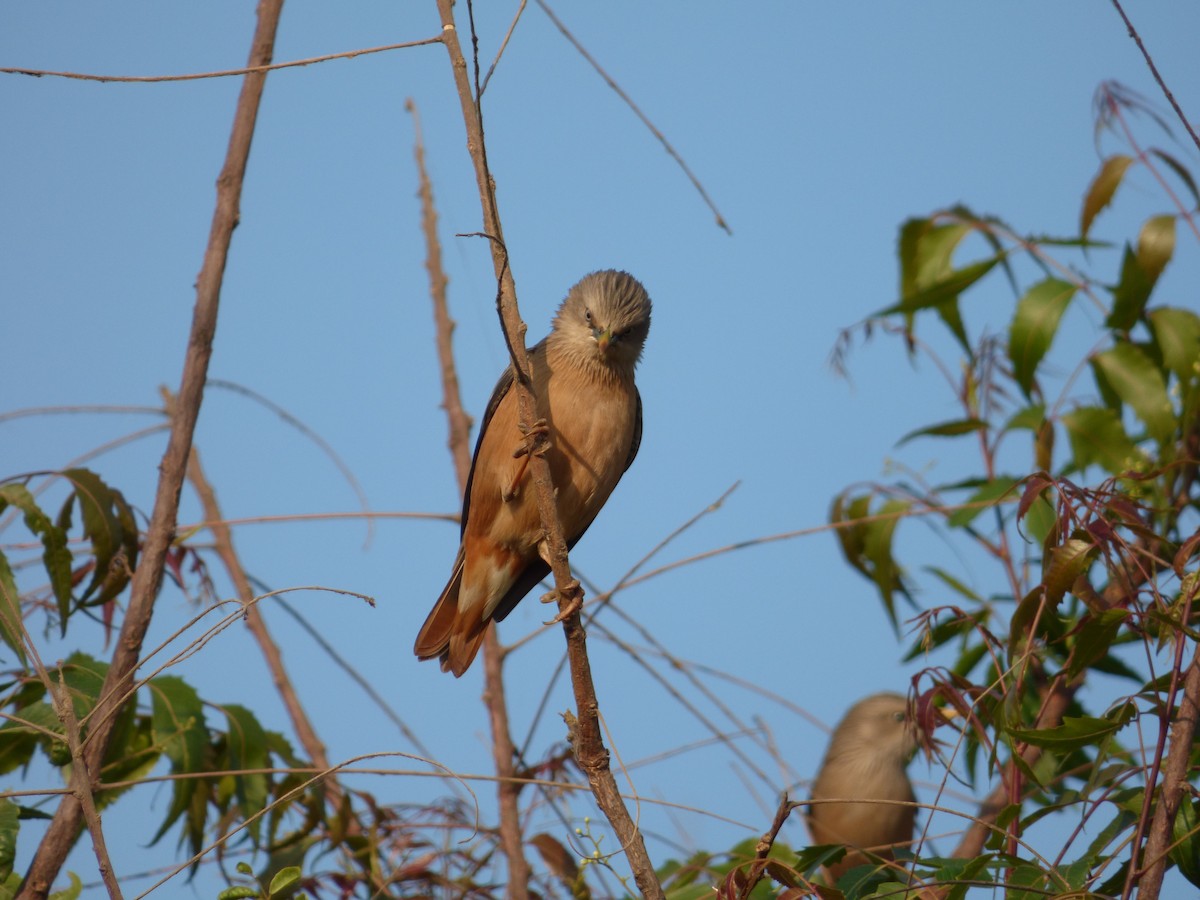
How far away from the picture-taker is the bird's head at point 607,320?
16.0ft

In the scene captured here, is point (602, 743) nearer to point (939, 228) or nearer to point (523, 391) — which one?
point (523, 391)

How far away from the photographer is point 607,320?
4.93 meters

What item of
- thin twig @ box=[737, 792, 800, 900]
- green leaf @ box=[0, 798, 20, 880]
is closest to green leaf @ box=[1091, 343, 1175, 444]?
thin twig @ box=[737, 792, 800, 900]

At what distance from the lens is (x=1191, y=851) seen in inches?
103

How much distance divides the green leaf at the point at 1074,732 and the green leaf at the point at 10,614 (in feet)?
7.38

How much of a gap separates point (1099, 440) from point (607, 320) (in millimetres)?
1996

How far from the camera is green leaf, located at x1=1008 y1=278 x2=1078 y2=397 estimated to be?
4512mm

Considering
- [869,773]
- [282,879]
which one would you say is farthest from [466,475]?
[869,773]

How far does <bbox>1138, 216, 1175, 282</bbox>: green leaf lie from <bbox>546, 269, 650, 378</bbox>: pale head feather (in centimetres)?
199

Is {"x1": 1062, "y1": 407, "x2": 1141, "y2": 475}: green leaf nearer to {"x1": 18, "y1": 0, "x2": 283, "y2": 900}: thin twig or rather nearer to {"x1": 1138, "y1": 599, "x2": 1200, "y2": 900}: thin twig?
{"x1": 1138, "y1": 599, "x2": 1200, "y2": 900}: thin twig

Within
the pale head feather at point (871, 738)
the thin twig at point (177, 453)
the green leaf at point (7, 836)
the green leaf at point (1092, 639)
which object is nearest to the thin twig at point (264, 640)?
the thin twig at point (177, 453)

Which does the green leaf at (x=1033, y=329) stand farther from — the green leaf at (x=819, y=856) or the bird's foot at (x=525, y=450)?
the green leaf at (x=819, y=856)

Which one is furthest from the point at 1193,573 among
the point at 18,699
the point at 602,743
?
the point at 18,699

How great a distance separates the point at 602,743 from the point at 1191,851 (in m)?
1.33
